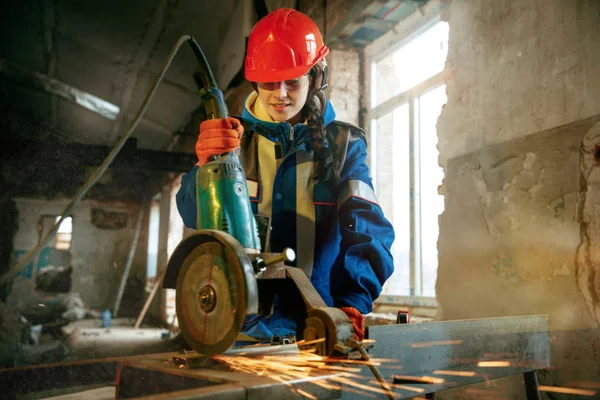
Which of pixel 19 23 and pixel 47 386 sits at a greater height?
pixel 19 23

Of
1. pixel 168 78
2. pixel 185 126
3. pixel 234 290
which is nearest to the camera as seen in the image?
pixel 234 290

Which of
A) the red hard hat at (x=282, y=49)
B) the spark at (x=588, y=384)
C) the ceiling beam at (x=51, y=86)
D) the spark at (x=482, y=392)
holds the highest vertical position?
the ceiling beam at (x=51, y=86)

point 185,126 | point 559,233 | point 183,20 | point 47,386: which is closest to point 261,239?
point 559,233

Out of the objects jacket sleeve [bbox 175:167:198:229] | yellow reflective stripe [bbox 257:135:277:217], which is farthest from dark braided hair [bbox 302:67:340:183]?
jacket sleeve [bbox 175:167:198:229]

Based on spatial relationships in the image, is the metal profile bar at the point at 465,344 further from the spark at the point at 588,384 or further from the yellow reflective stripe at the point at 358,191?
the yellow reflective stripe at the point at 358,191

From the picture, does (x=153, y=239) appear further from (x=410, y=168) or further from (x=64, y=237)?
(x=410, y=168)

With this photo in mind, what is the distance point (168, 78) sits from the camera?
5535 millimetres

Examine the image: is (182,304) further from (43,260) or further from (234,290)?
(43,260)

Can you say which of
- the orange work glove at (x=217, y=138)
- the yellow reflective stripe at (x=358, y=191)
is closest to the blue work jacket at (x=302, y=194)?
the yellow reflective stripe at (x=358, y=191)

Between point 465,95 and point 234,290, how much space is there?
1747 millimetres

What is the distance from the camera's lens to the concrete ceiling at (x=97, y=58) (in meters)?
4.56

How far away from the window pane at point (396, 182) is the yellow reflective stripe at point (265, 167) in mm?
1248

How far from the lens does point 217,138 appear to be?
1.56 m

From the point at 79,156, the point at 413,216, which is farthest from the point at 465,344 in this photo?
the point at 79,156
